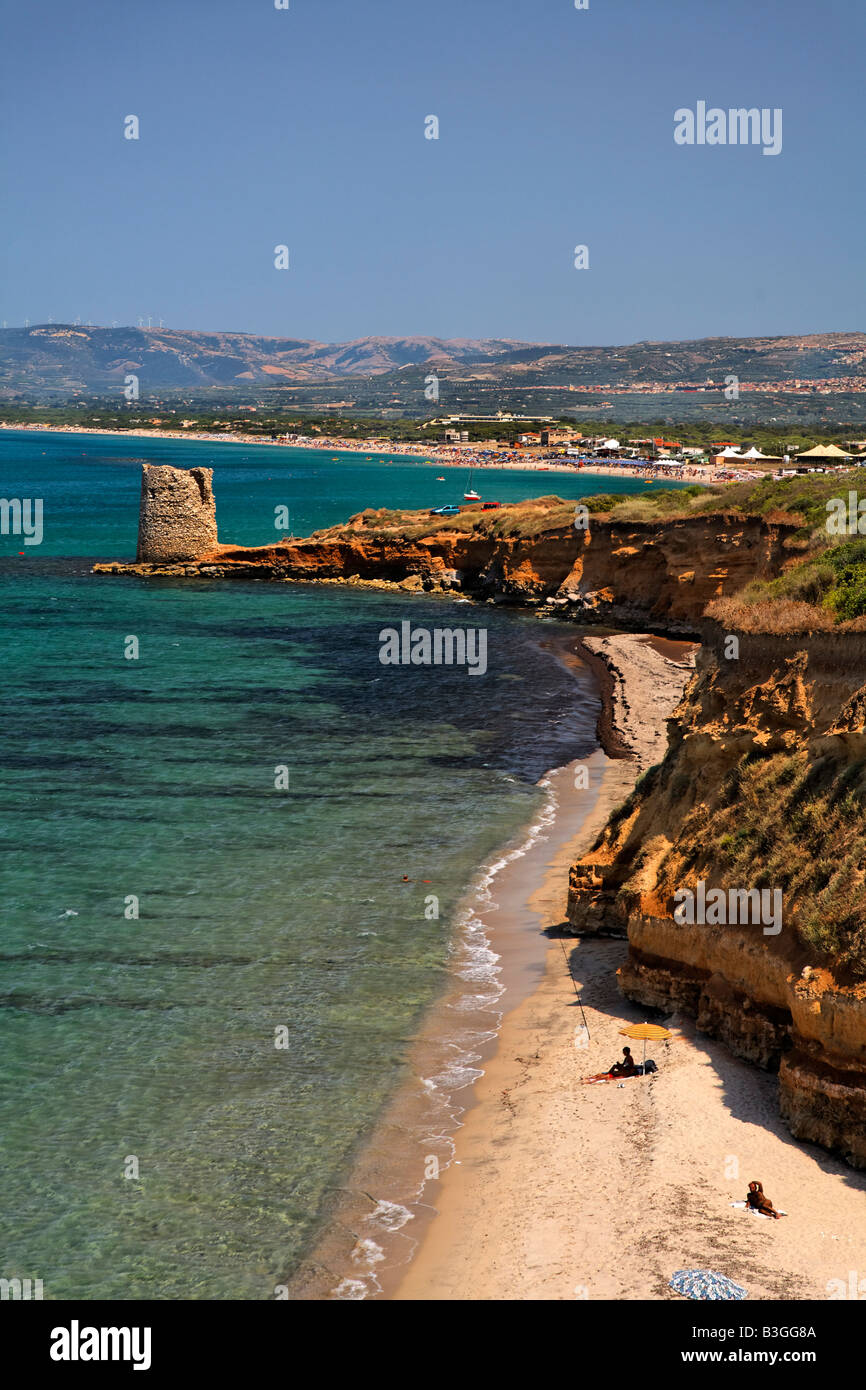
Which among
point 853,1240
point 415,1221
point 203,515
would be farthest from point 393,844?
point 203,515

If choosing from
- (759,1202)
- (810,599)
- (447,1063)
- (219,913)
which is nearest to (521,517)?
(810,599)

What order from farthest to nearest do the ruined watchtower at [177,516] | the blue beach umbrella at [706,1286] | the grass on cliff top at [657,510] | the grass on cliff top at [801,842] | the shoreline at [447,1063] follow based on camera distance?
1. the ruined watchtower at [177,516]
2. the grass on cliff top at [657,510]
3. the grass on cliff top at [801,842]
4. the shoreline at [447,1063]
5. the blue beach umbrella at [706,1286]

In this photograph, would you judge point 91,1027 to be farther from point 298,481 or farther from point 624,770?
point 298,481

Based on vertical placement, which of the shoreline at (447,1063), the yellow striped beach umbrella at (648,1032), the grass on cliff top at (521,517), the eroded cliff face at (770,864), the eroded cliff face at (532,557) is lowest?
the shoreline at (447,1063)

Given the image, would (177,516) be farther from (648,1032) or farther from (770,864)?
(770,864)

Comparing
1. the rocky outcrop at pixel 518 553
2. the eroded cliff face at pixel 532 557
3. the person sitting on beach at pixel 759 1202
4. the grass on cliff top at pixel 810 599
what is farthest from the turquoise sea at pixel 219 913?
the rocky outcrop at pixel 518 553

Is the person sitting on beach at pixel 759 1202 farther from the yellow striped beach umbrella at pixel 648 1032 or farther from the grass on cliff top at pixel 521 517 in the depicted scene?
the grass on cliff top at pixel 521 517

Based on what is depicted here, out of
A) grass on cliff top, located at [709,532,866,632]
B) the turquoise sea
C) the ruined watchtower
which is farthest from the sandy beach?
the ruined watchtower
